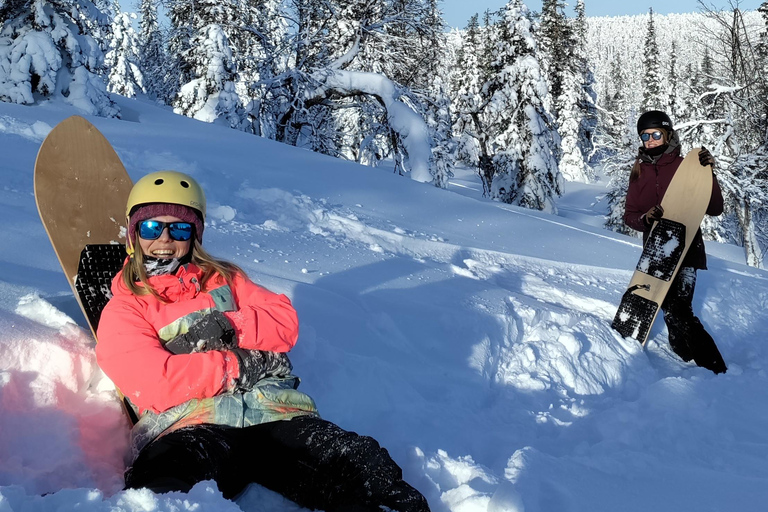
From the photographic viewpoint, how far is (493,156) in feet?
76.0

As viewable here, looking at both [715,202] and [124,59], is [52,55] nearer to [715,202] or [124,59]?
[715,202]

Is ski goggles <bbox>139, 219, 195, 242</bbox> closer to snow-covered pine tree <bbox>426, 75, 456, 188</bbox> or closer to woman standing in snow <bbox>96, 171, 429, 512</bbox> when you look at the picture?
woman standing in snow <bbox>96, 171, 429, 512</bbox>

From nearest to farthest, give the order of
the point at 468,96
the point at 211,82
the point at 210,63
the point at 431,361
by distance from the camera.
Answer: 1. the point at 431,361
2. the point at 210,63
3. the point at 211,82
4. the point at 468,96

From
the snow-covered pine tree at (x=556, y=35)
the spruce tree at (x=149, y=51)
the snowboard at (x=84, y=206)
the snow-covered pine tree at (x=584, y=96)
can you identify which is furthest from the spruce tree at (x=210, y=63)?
the spruce tree at (x=149, y=51)

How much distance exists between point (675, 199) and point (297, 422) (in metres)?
3.86

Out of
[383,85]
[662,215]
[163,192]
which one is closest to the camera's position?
[163,192]

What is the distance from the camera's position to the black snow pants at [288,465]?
2.13 meters

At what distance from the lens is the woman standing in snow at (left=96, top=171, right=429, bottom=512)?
88.0 inches

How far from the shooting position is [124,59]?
3862 cm

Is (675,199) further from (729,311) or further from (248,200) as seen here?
(248,200)

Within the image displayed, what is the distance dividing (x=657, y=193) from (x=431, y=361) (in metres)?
2.52

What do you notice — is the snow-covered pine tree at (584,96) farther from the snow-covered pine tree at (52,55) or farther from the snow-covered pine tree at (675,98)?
the snow-covered pine tree at (52,55)

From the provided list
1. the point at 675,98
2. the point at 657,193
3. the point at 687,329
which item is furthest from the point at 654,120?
the point at 675,98

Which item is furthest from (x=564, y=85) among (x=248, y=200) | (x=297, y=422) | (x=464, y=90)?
(x=297, y=422)
